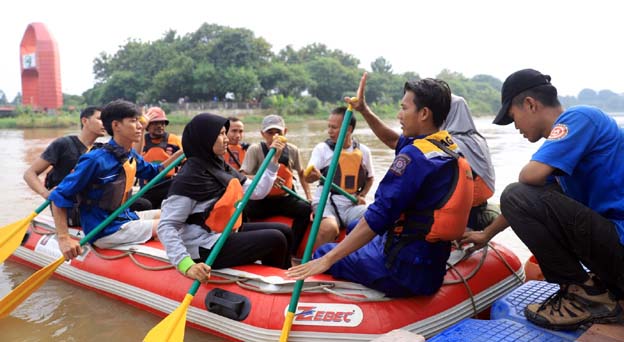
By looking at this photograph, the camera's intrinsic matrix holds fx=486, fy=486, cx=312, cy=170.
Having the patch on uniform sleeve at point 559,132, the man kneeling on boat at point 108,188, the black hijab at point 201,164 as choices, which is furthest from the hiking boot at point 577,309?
the man kneeling on boat at point 108,188

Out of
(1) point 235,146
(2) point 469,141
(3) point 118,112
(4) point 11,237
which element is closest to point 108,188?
(3) point 118,112

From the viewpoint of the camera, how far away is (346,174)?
4074 mm

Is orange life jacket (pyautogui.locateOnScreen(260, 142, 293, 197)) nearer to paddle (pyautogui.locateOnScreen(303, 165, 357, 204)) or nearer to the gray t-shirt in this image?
paddle (pyautogui.locateOnScreen(303, 165, 357, 204))

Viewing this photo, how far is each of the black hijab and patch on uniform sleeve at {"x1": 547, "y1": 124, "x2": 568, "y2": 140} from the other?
1.76 metres

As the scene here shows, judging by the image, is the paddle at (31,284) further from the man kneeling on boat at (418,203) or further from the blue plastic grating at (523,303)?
the blue plastic grating at (523,303)

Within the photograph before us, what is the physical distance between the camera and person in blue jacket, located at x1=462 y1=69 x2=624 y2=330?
218 cm

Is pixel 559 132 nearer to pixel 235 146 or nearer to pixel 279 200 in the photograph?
pixel 279 200

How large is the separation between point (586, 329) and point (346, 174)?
7.15 ft

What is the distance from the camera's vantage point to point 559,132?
2.19m

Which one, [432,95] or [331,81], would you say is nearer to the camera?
[432,95]

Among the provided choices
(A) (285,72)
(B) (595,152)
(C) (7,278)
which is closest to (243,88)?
(A) (285,72)

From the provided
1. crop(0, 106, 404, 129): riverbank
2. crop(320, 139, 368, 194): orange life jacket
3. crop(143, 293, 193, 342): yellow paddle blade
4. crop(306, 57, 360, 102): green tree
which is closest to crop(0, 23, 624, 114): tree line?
crop(306, 57, 360, 102): green tree

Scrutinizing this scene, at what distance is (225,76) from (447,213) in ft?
120

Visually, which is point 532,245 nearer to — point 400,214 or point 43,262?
point 400,214
